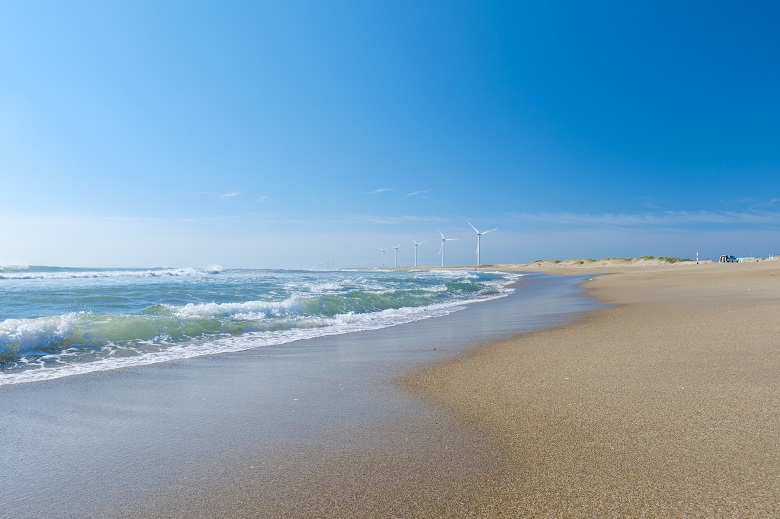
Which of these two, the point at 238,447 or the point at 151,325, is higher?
the point at 151,325

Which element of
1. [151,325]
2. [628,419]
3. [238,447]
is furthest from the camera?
[151,325]

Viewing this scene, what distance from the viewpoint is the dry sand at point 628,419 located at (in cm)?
246

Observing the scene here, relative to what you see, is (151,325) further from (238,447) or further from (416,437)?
(416,437)

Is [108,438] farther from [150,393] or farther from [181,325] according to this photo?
[181,325]

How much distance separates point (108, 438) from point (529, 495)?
3235mm

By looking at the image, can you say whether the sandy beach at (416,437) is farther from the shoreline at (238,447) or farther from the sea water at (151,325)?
the sea water at (151,325)

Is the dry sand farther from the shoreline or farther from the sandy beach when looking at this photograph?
the shoreline

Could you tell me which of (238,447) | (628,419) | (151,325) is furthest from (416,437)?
(151,325)

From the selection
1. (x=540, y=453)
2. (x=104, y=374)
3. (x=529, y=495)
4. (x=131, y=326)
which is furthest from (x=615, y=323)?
(x=131, y=326)

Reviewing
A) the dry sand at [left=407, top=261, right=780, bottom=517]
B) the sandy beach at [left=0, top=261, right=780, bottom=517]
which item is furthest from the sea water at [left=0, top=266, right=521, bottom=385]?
the dry sand at [left=407, top=261, right=780, bottom=517]

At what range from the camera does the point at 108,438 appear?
367cm

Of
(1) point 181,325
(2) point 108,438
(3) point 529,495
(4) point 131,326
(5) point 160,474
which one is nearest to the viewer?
(3) point 529,495

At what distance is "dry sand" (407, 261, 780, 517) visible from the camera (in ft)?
8.05

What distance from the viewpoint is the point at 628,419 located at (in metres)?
3.63
